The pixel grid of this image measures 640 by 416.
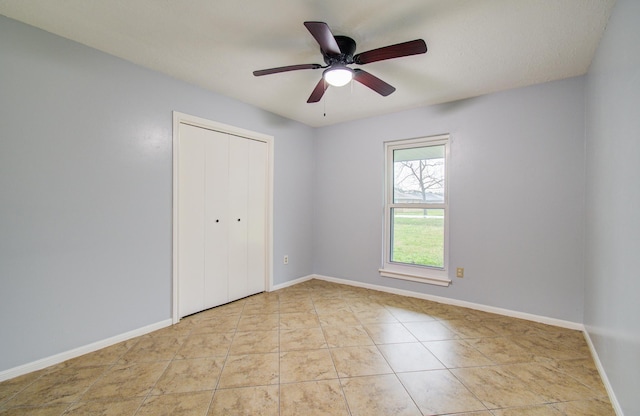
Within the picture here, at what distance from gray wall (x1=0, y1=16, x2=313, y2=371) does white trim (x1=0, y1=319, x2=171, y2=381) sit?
0.13 feet

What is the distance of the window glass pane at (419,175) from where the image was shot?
3.34 meters

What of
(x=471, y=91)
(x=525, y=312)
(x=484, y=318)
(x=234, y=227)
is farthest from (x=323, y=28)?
(x=525, y=312)

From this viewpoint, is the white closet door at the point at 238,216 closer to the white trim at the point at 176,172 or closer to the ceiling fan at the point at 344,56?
the white trim at the point at 176,172

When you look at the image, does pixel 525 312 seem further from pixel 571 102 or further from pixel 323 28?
pixel 323 28

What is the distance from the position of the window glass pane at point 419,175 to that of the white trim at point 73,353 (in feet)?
10.2

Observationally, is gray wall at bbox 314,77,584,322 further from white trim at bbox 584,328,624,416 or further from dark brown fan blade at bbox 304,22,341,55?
dark brown fan blade at bbox 304,22,341,55

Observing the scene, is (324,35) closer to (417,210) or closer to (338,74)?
(338,74)

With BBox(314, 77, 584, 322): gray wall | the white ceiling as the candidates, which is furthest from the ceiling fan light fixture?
BBox(314, 77, 584, 322): gray wall

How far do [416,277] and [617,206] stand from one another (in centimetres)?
209

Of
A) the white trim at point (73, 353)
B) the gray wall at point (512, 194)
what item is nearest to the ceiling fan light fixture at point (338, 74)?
the gray wall at point (512, 194)

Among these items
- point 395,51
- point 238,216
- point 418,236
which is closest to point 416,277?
point 418,236

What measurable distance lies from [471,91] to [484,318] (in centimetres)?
239

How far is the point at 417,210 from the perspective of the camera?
3.48 metres

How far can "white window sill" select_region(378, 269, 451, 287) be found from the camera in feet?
10.5
